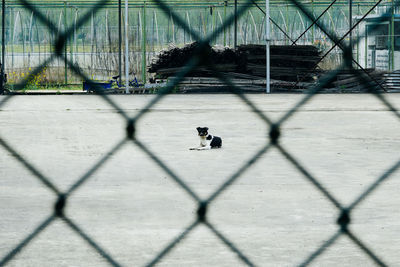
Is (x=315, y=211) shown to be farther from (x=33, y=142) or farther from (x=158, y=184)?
(x=33, y=142)

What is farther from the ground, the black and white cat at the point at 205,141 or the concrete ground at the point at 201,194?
the black and white cat at the point at 205,141

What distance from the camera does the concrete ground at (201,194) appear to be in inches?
195

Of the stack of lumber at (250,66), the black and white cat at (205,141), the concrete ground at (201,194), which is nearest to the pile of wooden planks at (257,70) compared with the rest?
the stack of lumber at (250,66)

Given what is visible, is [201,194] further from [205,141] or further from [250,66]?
[250,66]

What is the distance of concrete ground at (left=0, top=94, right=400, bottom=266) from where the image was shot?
16.3 feet

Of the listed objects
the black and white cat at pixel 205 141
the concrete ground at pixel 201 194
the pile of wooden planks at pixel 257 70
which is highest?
the pile of wooden planks at pixel 257 70

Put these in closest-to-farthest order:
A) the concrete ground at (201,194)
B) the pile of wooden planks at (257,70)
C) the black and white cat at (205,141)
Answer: the concrete ground at (201,194) → the black and white cat at (205,141) → the pile of wooden planks at (257,70)

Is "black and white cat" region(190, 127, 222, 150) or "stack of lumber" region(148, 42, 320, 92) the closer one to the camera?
"black and white cat" region(190, 127, 222, 150)

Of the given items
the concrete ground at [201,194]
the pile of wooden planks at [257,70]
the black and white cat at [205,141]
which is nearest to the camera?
the concrete ground at [201,194]

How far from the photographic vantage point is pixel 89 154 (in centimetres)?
1033

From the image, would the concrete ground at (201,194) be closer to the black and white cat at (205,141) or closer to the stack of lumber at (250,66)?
the black and white cat at (205,141)

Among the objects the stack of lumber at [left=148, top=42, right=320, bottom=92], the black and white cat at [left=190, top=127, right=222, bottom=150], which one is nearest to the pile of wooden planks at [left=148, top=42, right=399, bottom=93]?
the stack of lumber at [left=148, top=42, right=320, bottom=92]

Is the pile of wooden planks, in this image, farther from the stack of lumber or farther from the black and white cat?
the black and white cat

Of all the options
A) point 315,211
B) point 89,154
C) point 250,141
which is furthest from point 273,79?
point 315,211
